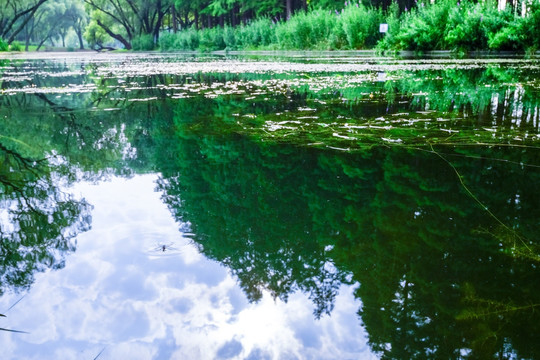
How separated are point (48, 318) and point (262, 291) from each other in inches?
24.6

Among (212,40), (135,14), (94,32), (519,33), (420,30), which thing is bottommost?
(519,33)

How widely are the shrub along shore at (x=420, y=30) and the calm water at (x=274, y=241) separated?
987cm

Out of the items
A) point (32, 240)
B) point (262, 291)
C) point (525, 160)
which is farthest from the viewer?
point (525, 160)

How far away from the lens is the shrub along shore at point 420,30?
12.4m

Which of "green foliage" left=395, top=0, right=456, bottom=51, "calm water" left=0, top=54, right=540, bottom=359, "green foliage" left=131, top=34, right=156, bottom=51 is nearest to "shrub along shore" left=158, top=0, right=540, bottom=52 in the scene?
"green foliage" left=395, top=0, right=456, bottom=51

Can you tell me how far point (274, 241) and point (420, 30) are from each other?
14.4 metres

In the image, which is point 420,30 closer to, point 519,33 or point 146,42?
point 519,33

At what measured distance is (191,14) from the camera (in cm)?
6012

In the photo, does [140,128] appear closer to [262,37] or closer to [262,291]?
[262,291]

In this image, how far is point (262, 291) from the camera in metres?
1.50

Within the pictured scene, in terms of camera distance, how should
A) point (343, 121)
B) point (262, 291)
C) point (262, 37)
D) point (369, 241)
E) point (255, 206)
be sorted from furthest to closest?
point (262, 37), point (343, 121), point (255, 206), point (369, 241), point (262, 291)

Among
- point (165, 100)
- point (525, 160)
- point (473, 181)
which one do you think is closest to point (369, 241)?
point (473, 181)

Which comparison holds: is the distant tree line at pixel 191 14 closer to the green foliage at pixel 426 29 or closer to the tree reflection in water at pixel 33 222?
the green foliage at pixel 426 29

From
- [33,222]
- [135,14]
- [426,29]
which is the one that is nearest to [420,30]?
[426,29]
